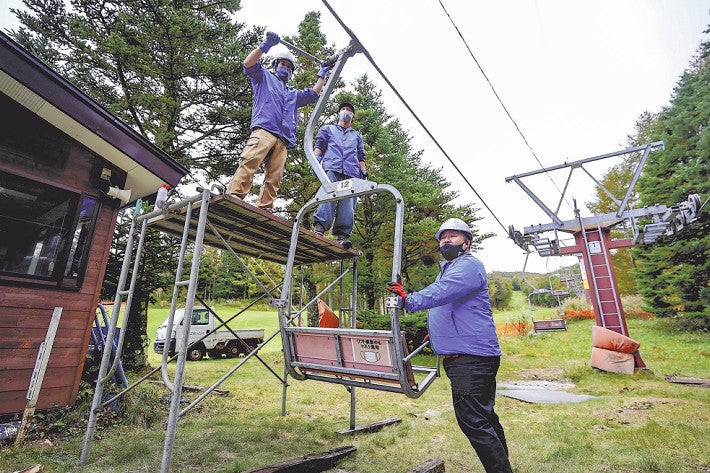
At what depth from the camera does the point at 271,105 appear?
14.5 feet

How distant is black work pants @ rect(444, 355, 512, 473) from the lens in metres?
2.51

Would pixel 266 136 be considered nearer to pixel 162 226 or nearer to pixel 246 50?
pixel 162 226

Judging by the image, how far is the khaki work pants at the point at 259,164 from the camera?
399 centimetres

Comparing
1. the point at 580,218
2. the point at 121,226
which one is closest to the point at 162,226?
the point at 121,226

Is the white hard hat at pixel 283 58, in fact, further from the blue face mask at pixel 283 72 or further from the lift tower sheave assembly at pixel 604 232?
the lift tower sheave assembly at pixel 604 232

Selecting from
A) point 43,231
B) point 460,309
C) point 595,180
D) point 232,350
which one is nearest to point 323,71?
point 460,309

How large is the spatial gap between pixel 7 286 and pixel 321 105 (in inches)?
184

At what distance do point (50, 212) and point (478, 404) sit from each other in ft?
19.7

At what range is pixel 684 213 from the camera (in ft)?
27.4

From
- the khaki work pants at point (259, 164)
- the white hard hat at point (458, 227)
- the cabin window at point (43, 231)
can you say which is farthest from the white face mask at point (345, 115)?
the cabin window at point (43, 231)

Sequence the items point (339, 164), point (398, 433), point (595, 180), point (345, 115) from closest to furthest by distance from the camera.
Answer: point (398, 433) → point (339, 164) → point (345, 115) → point (595, 180)

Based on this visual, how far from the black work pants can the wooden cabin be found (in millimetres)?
5392

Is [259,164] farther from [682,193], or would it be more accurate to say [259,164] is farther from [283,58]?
[682,193]

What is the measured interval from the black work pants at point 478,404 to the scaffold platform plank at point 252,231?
2288 mm
